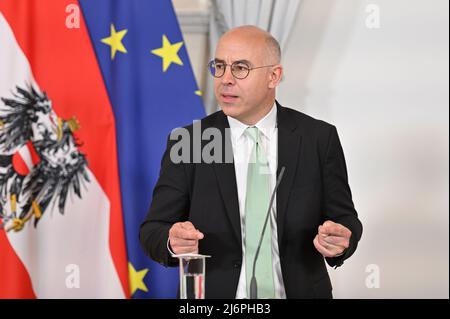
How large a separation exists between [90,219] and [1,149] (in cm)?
53

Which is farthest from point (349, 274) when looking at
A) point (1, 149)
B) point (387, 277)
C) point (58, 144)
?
point (1, 149)

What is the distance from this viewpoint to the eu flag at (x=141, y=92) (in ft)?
11.5

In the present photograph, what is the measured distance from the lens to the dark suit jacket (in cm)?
219

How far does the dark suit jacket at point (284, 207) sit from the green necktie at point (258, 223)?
7 centimetres

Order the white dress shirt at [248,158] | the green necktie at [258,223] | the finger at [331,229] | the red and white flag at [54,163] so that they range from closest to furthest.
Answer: the finger at [331,229] < the green necktie at [258,223] < the white dress shirt at [248,158] < the red and white flag at [54,163]

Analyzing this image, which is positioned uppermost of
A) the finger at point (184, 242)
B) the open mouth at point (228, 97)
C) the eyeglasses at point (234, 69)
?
the eyeglasses at point (234, 69)

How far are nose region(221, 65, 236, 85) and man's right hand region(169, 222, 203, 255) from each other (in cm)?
55

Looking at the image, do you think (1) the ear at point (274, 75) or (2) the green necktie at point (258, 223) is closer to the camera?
(2) the green necktie at point (258, 223)

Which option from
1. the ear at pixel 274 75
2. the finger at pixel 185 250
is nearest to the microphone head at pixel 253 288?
the finger at pixel 185 250

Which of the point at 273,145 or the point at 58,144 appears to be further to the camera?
the point at 58,144

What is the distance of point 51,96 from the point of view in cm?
348

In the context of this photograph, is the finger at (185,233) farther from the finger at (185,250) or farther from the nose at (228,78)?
the nose at (228,78)
